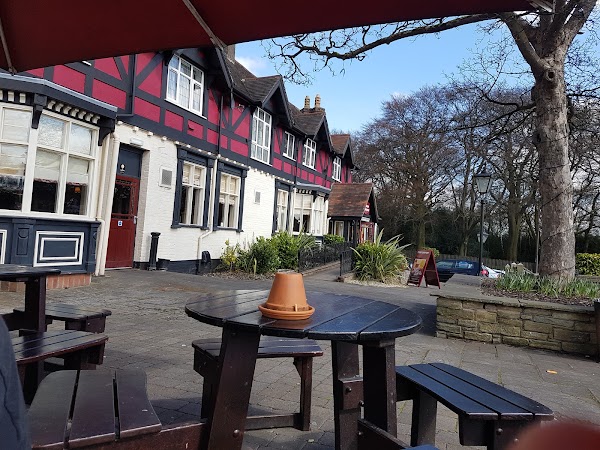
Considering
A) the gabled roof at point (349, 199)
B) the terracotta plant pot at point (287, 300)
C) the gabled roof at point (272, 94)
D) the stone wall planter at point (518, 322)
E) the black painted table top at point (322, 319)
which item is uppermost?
the gabled roof at point (272, 94)

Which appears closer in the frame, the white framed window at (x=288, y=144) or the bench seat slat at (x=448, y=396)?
the bench seat slat at (x=448, y=396)

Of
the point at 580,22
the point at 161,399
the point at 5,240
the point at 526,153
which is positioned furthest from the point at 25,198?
the point at 526,153

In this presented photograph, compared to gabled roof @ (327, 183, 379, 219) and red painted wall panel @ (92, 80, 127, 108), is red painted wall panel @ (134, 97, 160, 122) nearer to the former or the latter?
red painted wall panel @ (92, 80, 127, 108)

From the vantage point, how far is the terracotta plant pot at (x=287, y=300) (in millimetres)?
1931

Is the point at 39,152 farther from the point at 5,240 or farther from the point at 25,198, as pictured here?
the point at 5,240

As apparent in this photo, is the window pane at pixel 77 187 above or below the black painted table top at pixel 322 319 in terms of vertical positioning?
above

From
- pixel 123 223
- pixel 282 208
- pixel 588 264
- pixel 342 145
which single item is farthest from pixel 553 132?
pixel 342 145

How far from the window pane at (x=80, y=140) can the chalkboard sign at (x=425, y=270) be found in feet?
31.3

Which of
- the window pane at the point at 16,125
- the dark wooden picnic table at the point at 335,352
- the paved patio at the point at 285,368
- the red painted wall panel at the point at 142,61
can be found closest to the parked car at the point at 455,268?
the paved patio at the point at 285,368

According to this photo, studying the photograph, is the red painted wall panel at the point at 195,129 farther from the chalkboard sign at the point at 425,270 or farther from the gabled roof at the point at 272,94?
the chalkboard sign at the point at 425,270

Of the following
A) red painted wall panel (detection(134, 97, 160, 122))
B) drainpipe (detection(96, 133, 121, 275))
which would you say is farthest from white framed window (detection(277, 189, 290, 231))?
drainpipe (detection(96, 133, 121, 275))

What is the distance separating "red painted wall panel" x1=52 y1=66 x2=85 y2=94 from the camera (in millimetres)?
8367

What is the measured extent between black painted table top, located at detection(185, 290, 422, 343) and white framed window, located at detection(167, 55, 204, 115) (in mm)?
10729

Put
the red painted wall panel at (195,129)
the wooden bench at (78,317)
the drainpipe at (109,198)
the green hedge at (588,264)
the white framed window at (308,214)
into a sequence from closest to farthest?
1. the wooden bench at (78,317)
2. the drainpipe at (109,198)
3. the red painted wall panel at (195,129)
4. the green hedge at (588,264)
5. the white framed window at (308,214)
